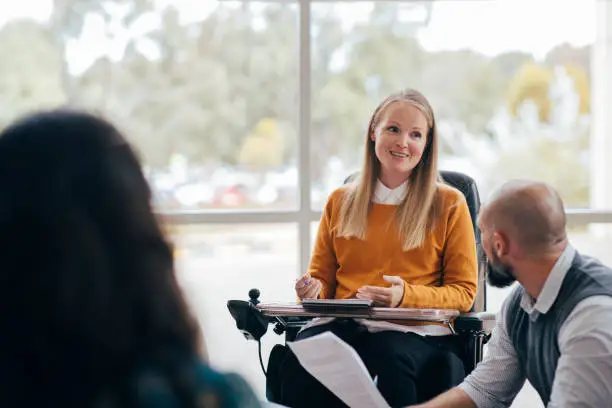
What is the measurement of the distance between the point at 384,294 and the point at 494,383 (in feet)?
1.46

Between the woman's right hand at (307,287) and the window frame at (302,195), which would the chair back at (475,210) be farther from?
the window frame at (302,195)

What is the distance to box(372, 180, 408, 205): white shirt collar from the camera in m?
2.87

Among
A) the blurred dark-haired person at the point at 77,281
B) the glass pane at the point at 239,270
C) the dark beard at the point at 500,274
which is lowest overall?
the glass pane at the point at 239,270

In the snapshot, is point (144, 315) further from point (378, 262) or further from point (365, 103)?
point (365, 103)

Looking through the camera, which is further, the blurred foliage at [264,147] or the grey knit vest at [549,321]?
the blurred foliage at [264,147]

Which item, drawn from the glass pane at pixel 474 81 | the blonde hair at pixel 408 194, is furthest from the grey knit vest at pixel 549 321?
the glass pane at pixel 474 81

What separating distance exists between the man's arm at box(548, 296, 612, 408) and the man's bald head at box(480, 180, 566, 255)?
0.18m

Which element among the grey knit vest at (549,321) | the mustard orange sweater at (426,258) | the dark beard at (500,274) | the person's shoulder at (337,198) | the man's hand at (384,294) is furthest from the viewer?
the person's shoulder at (337,198)

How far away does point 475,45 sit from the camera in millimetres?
4152

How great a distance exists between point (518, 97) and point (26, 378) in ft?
11.6

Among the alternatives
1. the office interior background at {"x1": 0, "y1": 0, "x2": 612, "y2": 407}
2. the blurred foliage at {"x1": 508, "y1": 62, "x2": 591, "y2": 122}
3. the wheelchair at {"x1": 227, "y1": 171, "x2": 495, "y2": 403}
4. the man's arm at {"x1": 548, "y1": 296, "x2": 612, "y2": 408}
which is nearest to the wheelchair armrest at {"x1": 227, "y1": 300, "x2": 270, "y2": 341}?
the wheelchair at {"x1": 227, "y1": 171, "x2": 495, "y2": 403}

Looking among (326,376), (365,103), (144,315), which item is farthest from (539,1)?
(144,315)

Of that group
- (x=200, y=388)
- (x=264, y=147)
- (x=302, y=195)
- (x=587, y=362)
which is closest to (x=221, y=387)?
(x=200, y=388)

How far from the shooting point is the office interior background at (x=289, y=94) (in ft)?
13.0
